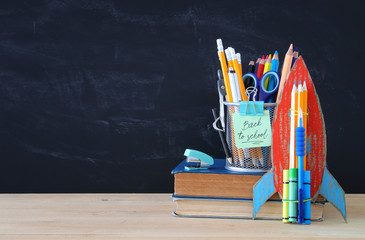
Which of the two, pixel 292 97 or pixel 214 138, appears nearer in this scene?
pixel 292 97

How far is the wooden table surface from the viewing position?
72 centimetres

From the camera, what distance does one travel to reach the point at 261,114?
848 millimetres

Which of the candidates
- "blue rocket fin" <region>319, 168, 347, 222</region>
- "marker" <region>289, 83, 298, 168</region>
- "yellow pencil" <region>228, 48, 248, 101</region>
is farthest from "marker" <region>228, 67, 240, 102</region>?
"blue rocket fin" <region>319, 168, 347, 222</region>

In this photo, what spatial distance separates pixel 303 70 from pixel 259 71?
11 centimetres

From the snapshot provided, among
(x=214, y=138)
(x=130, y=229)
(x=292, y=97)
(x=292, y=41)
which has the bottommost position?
(x=130, y=229)

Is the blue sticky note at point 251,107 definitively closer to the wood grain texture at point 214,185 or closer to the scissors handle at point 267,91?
the scissors handle at point 267,91

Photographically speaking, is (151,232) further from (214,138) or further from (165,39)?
(165,39)

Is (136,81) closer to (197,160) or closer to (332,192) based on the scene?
(197,160)

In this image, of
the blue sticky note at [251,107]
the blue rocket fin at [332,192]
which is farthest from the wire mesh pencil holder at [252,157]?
the blue rocket fin at [332,192]

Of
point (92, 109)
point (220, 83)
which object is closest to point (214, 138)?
point (220, 83)

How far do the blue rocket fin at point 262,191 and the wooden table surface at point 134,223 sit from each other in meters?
0.03

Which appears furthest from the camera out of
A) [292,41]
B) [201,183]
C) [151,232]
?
[292,41]

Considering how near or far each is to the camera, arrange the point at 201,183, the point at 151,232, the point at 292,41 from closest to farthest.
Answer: the point at 151,232, the point at 201,183, the point at 292,41

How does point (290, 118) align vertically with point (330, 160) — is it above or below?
above
